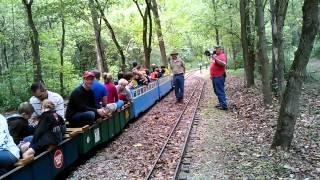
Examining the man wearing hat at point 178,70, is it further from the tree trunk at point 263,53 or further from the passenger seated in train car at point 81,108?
the passenger seated in train car at point 81,108

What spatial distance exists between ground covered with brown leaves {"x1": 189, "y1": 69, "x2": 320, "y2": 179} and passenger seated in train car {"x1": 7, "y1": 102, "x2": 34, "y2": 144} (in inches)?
117

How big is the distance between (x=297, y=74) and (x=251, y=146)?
6.83 feet

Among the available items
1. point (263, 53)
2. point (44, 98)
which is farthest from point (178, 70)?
point (44, 98)

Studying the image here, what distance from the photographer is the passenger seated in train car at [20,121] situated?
21.4 ft

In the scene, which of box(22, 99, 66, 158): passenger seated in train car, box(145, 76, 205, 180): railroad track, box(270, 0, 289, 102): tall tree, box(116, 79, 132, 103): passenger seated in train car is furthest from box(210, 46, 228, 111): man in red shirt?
box(22, 99, 66, 158): passenger seated in train car

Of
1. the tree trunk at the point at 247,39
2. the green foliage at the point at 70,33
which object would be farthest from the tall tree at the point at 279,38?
the green foliage at the point at 70,33

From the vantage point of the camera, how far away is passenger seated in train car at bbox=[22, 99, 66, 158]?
6.39 metres

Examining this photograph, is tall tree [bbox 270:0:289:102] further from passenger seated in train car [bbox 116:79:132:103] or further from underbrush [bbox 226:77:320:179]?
passenger seated in train car [bbox 116:79:132:103]

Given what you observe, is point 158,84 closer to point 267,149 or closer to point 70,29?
point 267,149

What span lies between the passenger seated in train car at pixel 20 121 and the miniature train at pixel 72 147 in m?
0.67

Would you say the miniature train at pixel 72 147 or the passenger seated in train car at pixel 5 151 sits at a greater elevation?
the passenger seated in train car at pixel 5 151

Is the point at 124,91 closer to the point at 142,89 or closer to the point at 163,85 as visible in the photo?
the point at 142,89

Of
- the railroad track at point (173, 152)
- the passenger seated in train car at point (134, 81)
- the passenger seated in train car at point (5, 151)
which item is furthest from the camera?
the passenger seated in train car at point (134, 81)

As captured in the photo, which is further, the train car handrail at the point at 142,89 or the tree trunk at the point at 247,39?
the tree trunk at the point at 247,39
